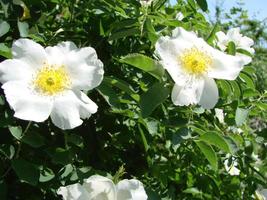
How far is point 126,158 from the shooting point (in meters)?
1.61

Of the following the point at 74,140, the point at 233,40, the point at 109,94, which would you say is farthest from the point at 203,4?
the point at 74,140

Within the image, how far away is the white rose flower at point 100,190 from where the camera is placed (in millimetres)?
1082

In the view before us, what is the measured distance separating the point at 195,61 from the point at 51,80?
1.06 feet

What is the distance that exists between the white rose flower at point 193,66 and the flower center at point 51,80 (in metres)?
0.22

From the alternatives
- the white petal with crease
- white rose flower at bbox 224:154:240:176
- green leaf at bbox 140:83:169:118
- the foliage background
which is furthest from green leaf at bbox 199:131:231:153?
white rose flower at bbox 224:154:240:176

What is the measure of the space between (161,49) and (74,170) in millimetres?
342

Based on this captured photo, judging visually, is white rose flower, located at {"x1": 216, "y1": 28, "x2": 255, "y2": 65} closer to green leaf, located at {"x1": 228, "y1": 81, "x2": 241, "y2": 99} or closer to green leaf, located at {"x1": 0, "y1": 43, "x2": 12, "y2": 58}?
green leaf, located at {"x1": 228, "y1": 81, "x2": 241, "y2": 99}

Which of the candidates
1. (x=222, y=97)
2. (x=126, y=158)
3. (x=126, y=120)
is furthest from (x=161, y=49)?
(x=126, y=158)

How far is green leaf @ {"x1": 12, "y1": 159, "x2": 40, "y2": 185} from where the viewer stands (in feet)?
3.86

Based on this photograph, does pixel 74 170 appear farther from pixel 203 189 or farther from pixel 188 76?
pixel 203 189

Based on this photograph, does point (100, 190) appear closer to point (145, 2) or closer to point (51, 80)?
point (51, 80)

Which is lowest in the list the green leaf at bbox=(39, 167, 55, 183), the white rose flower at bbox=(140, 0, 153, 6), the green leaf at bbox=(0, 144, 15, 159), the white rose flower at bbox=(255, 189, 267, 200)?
the white rose flower at bbox=(255, 189, 267, 200)

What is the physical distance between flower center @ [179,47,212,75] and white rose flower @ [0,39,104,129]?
0.64 ft

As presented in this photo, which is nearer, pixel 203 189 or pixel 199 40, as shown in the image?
pixel 199 40
